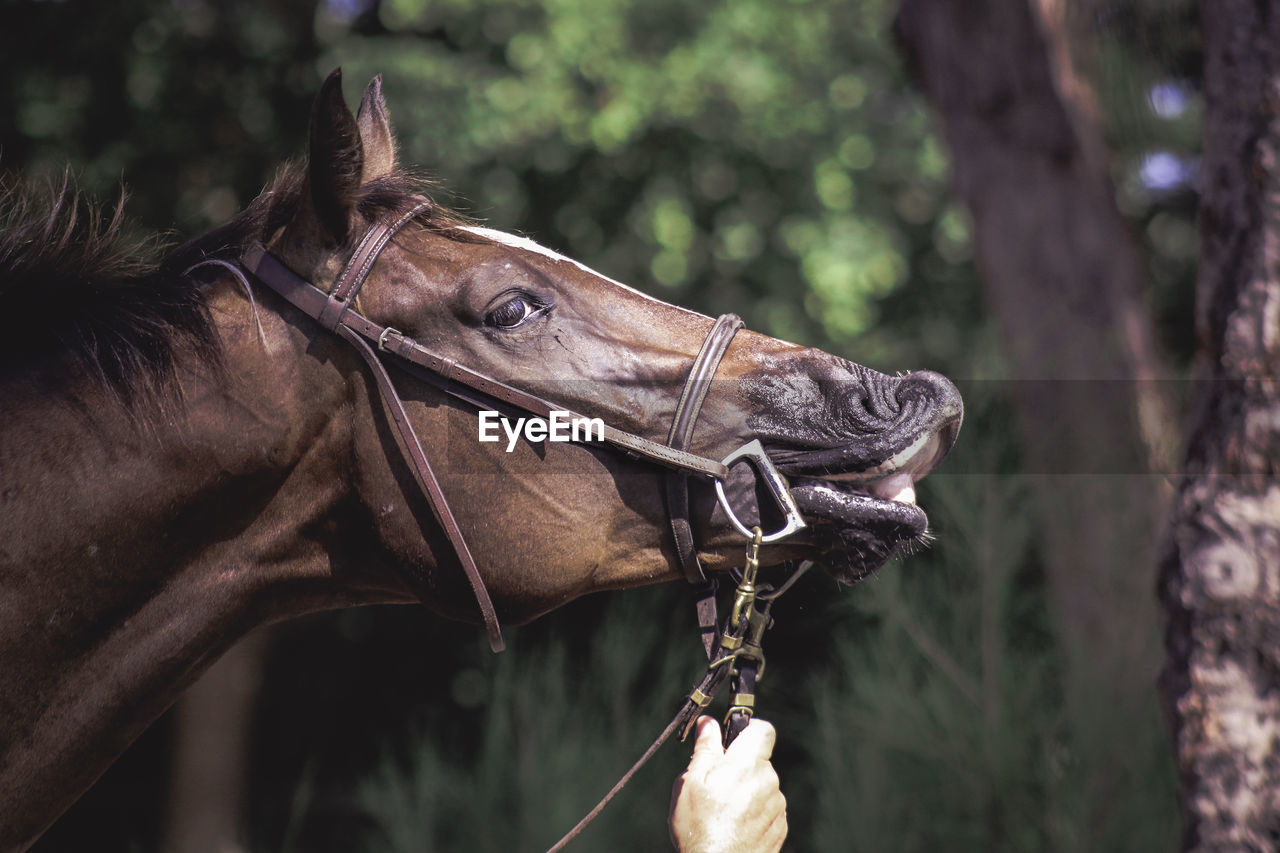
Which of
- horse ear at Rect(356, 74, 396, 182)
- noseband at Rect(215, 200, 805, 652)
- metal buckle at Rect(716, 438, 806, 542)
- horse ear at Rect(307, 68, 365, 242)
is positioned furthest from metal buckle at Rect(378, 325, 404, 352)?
metal buckle at Rect(716, 438, 806, 542)

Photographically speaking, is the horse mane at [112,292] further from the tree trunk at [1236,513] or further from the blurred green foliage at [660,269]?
the tree trunk at [1236,513]

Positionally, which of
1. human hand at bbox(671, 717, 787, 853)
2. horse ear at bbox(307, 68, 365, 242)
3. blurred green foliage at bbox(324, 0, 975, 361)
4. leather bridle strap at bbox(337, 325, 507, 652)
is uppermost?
blurred green foliage at bbox(324, 0, 975, 361)

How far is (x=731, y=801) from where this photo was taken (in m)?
1.98

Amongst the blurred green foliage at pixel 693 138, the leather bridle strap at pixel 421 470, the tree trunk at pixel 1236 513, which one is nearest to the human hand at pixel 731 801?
the leather bridle strap at pixel 421 470

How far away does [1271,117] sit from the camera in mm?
2463

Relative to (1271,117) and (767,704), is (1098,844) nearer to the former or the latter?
(767,704)

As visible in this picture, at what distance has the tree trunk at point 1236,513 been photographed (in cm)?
238


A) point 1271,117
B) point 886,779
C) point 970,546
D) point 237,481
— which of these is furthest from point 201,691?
point 1271,117

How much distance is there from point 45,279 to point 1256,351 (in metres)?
2.71

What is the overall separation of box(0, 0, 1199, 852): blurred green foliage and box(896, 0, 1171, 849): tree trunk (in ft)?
0.38

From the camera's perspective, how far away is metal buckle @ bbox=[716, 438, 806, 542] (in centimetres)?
215

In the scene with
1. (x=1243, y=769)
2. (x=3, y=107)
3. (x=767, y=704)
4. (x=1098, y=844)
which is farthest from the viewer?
(x=3, y=107)

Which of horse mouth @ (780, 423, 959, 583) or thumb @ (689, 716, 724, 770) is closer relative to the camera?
thumb @ (689, 716, 724, 770)

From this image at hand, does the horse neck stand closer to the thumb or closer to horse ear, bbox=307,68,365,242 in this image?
horse ear, bbox=307,68,365,242
